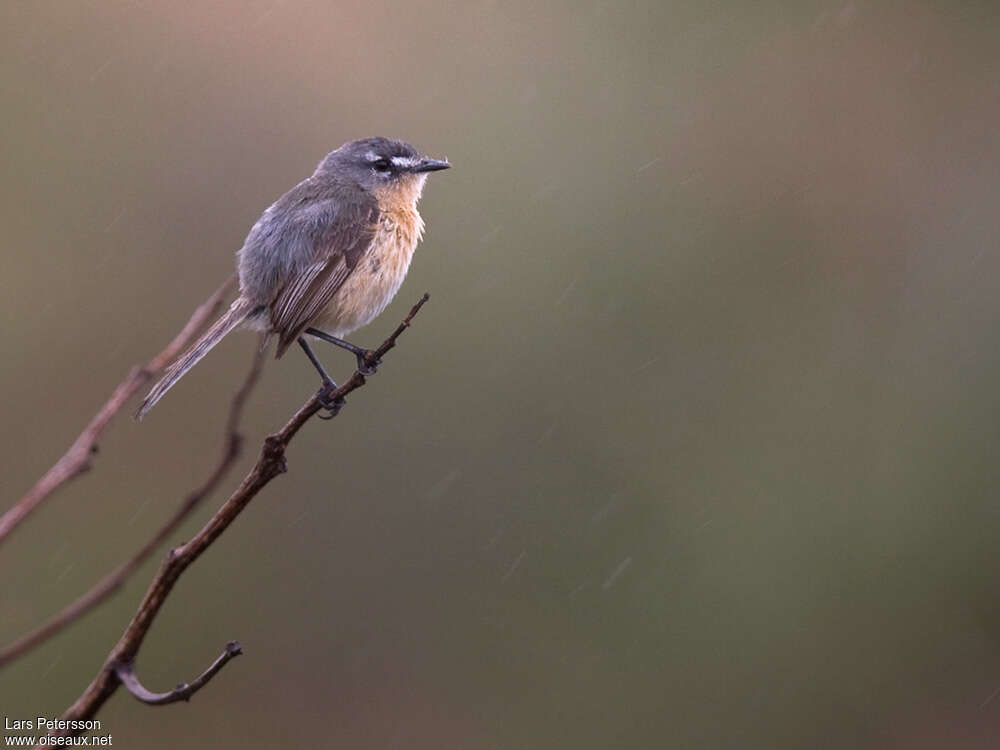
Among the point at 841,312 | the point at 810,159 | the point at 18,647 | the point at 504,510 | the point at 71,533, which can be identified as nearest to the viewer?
the point at 18,647

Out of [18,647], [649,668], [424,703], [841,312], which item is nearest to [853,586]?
[649,668]

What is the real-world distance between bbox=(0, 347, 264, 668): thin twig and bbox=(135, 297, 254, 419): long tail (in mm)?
1720

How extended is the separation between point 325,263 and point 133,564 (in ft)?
9.69

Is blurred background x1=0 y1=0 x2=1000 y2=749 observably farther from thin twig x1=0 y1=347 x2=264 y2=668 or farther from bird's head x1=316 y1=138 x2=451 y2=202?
thin twig x1=0 y1=347 x2=264 y2=668

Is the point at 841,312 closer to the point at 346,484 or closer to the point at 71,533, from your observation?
the point at 346,484

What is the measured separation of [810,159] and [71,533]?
5605 mm

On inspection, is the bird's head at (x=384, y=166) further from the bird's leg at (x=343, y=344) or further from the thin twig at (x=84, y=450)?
the thin twig at (x=84, y=450)

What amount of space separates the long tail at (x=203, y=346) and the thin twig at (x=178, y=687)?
1628mm

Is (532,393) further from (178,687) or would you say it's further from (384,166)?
(178,687)

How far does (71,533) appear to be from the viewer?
6754 millimetres

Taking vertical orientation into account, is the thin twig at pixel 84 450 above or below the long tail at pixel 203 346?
above

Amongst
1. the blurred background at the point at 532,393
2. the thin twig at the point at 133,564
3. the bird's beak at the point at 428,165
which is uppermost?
the bird's beak at the point at 428,165

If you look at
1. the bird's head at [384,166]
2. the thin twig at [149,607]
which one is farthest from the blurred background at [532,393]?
the thin twig at [149,607]

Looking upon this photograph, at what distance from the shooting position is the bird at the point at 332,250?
4414 mm
